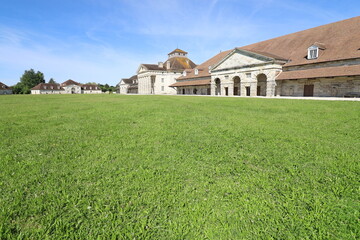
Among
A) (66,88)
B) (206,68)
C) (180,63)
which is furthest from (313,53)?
(66,88)

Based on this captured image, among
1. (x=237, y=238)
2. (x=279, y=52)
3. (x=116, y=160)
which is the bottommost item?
(x=237, y=238)

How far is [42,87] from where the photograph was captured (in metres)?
101

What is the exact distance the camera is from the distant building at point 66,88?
10075 cm

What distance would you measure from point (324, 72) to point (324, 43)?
6.37 m

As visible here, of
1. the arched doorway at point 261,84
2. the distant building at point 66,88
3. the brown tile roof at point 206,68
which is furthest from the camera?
the distant building at point 66,88

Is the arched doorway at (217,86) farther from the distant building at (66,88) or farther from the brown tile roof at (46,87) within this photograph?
the brown tile roof at (46,87)

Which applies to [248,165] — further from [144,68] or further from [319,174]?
[144,68]

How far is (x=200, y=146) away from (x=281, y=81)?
2748 cm

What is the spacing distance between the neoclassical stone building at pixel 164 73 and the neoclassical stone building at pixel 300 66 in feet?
87.6

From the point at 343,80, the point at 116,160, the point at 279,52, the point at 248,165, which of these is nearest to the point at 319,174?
the point at 248,165

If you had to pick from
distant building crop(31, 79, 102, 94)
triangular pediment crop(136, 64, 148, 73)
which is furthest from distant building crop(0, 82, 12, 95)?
triangular pediment crop(136, 64, 148, 73)

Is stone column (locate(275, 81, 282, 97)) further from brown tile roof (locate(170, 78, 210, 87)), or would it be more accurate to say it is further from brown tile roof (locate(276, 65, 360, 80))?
brown tile roof (locate(170, 78, 210, 87))

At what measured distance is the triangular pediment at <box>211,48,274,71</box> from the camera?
28.5 metres

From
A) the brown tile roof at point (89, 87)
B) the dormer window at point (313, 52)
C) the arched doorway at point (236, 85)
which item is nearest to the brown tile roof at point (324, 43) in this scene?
the dormer window at point (313, 52)
